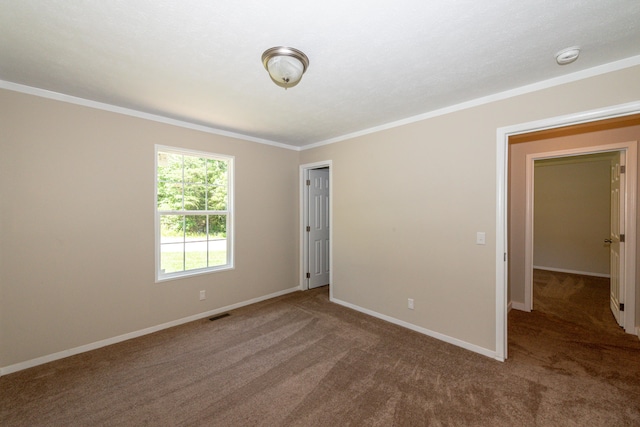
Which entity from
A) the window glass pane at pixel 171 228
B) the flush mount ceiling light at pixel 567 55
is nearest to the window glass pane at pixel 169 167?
the window glass pane at pixel 171 228

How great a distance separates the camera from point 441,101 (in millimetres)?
2652

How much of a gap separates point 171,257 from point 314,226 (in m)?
2.30

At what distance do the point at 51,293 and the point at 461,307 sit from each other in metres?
3.98

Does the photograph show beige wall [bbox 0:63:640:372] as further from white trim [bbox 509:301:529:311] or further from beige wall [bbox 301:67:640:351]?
white trim [bbox 509:301:529:311]

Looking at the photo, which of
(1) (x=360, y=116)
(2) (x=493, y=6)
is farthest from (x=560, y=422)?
(1) (x=360, y=116)

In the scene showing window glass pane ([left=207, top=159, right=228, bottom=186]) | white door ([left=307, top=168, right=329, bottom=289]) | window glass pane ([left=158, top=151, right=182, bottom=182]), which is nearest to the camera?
window glass pane ([left=158, top=151, right=182, bottom=182])

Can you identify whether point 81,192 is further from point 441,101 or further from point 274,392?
point 441,101

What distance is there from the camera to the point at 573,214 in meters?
5.80

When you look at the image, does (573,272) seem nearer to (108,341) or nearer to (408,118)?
(408,118)

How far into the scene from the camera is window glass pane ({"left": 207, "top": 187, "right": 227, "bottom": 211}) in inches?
142

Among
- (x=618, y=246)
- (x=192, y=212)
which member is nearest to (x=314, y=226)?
(x=192, y=212)

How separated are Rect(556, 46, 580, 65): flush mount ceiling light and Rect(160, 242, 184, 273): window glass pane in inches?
159

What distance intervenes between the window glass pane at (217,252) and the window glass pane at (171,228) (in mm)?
408

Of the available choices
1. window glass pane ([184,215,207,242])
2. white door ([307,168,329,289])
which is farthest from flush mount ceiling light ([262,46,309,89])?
white door ([307,168,329,289])
